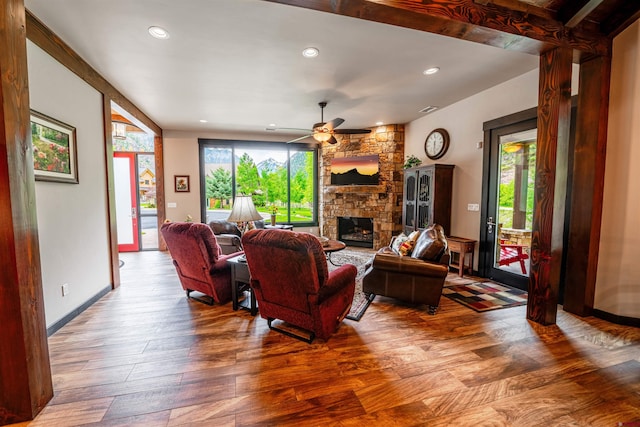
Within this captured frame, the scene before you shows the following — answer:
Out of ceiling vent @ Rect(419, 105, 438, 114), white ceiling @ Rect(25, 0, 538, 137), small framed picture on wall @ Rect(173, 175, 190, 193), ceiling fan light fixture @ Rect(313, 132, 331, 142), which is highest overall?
ceiling vent @ Rect(419, 105, 438, 114)

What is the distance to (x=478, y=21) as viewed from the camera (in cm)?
217

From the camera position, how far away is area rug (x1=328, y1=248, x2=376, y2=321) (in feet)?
9.91

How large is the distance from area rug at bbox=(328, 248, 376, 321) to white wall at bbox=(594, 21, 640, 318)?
247 cm

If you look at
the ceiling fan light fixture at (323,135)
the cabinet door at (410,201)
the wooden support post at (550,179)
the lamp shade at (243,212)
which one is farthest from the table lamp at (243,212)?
the cabinet door at (410,201)

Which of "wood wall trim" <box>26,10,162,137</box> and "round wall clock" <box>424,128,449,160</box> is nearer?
"wood wall trim" <box>26,10,162,137</box>

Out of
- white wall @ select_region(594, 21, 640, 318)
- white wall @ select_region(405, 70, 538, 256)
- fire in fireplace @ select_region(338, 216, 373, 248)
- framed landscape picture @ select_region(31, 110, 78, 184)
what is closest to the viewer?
framed landscape picture @ select_region(31, 110, 78, 184)

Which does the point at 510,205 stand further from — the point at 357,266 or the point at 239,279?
the point at 239,279

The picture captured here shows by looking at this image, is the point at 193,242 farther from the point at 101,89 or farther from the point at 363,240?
the point at 363,240

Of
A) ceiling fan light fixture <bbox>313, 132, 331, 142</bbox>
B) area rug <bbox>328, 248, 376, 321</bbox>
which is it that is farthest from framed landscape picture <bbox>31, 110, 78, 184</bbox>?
area rug <bbox>328, 248, 376, 321</bbox>

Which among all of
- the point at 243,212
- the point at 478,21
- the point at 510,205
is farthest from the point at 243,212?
the point at 510,205

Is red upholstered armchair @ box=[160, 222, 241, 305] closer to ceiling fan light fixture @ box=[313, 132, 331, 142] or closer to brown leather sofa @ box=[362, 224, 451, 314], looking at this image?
brown leather sofa @ box=[362, 224, 451, 314]

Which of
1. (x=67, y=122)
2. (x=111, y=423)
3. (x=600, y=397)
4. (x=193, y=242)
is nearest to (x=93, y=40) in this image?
(x=67, y=122)

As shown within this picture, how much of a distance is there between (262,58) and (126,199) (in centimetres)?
500

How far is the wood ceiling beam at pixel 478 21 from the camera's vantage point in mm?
1921
